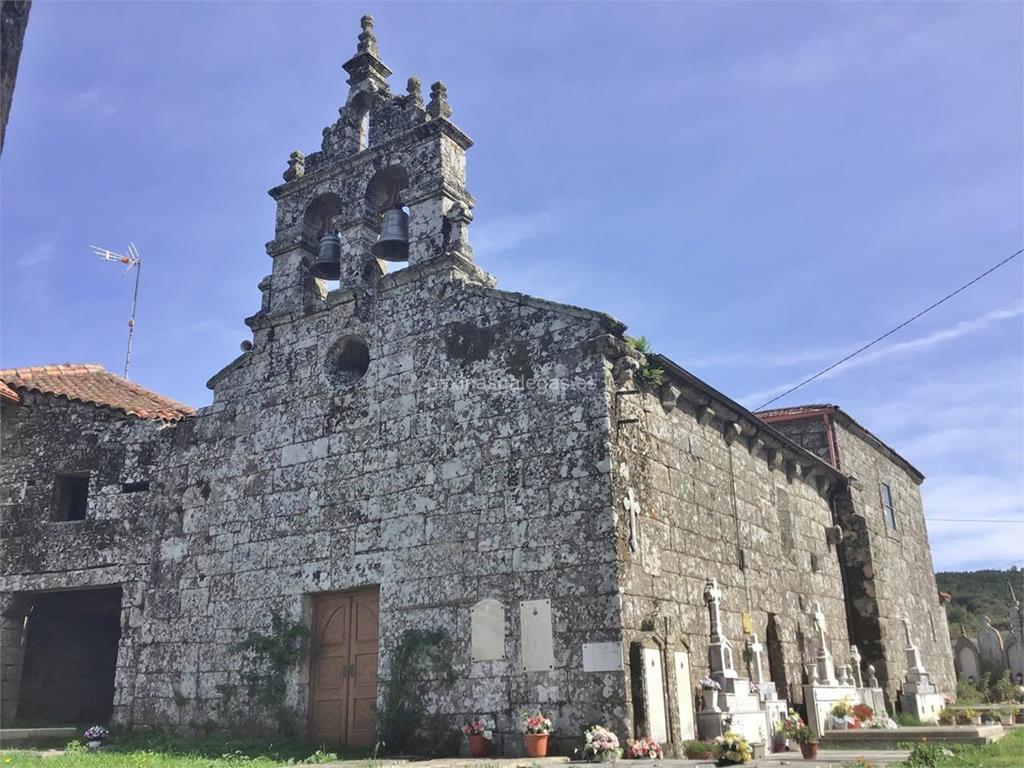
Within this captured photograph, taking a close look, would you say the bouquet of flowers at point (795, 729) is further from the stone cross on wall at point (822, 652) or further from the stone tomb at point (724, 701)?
the stone cross on wall at point (822, 652)

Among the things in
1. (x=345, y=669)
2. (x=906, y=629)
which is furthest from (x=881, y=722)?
(x=345, y=669)

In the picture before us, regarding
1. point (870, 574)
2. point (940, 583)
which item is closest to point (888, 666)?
point (870, 574)

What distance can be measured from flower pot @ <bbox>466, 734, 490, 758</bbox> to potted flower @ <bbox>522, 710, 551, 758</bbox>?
511 mm

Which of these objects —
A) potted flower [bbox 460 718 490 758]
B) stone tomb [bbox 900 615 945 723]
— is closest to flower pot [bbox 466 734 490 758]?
potted flower [bbox 460 718 490 758]

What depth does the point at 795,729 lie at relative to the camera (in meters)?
10.0

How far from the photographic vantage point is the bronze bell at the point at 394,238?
39.3 ft

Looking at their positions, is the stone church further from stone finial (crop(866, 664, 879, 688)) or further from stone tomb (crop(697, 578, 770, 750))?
stone finial (crop(866, 664, 879, 688))

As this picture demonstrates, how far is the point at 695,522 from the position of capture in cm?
1138

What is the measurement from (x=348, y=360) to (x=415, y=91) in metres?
4.00

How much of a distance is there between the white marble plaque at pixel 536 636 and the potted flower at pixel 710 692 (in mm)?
2004

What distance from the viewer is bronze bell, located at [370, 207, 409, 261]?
1198cm

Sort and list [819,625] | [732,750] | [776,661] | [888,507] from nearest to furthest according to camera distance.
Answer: [732,750], [776,661], [819,625], [888,507]

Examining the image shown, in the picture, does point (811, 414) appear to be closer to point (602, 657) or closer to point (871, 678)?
point (871, 678)

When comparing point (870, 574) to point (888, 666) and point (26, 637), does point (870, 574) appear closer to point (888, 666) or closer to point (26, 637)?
point (888, 666)
